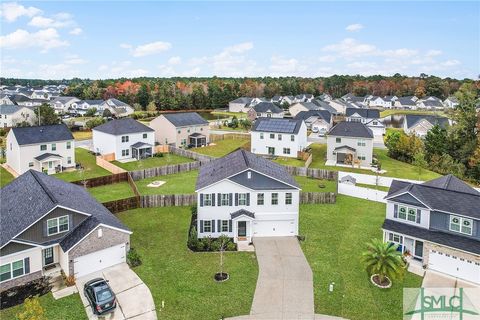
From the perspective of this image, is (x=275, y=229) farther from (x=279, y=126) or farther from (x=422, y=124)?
(x=422, y=124)

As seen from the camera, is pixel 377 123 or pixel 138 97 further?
pixel 138 97

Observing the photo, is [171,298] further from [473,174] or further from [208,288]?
[473,174]

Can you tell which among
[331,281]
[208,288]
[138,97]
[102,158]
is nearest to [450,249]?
[331,281]

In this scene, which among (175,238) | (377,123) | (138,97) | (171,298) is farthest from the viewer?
(138,97)

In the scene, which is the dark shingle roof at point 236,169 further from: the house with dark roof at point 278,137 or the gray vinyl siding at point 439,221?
the house with dark roof at point 278,137

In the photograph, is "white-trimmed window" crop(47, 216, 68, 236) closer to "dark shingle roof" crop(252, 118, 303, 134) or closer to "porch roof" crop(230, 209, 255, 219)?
"porch roof" crop(230, 209, 255, 219)

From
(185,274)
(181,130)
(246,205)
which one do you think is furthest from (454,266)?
(181,130)

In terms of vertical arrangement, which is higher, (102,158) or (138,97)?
(138,97)
